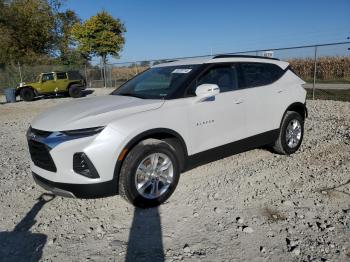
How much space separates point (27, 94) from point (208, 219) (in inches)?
703

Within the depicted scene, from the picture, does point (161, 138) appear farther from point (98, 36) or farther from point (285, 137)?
point (98, 36)

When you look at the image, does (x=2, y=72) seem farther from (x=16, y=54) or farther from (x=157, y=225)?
(x=157, y=225)

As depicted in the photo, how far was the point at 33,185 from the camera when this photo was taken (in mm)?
4801

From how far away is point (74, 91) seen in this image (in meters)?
19.8

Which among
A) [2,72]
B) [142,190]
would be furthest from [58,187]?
[2,72]

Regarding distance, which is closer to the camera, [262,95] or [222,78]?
[222,78]

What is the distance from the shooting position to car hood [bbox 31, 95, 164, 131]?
3.56 m

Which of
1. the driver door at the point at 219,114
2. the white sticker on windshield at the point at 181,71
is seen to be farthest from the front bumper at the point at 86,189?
the white sticker on windshield at the point at 181,71

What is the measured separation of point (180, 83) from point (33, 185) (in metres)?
2.56

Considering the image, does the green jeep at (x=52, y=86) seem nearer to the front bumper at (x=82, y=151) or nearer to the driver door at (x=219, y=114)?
the driver door at (x=219, y=114)

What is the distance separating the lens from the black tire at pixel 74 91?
64.7 ft

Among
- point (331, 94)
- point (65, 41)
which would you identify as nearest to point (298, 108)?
point (331, 94)

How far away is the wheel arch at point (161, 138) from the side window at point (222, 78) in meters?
0.81

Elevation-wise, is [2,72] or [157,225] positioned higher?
[2,72]
